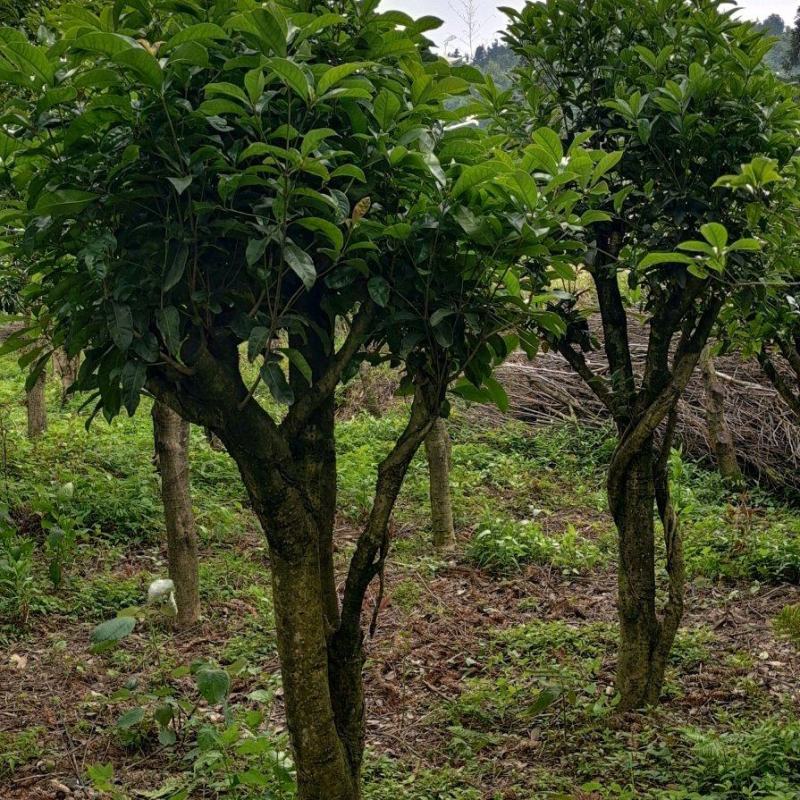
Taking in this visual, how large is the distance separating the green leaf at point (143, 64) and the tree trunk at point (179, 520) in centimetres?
359

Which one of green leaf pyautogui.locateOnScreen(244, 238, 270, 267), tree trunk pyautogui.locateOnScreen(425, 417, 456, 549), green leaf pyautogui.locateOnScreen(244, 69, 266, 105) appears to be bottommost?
tree trunk pyautogui.locateOnScreen(425, 417, 456, 549)

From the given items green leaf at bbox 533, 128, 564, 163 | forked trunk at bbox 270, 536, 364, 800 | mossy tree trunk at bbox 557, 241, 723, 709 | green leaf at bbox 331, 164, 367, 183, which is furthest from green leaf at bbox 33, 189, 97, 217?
mossy tree trunk at bbox 557, 241, 723, 709

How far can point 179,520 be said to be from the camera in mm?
5133

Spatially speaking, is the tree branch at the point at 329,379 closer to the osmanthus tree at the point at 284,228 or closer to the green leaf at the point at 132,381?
the osmanthus tree at the point at 284,228

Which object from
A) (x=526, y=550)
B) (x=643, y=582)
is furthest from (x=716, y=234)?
(x=526, y=550)

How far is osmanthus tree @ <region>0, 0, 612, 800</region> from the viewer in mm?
1771

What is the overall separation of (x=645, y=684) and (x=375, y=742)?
1337mm

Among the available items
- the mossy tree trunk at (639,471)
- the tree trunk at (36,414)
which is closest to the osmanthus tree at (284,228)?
the mossy tree trunk at (639,471)

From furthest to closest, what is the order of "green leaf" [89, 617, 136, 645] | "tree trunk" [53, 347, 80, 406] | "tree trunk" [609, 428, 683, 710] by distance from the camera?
"tree trunk" [53, 347, 80, 406] < "tree trunk" [609, 428, 683, 710] < "green leaf" [89, 617, 136, 645]

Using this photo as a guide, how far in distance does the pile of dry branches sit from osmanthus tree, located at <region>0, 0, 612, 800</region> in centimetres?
607

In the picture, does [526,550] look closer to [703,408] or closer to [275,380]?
[703,408]

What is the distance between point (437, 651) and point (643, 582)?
5.33 ft

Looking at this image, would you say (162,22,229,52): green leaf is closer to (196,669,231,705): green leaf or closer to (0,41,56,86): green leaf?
(0,41,56,86): green leaf

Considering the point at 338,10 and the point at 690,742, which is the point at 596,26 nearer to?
the point at 338,10
